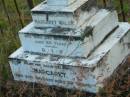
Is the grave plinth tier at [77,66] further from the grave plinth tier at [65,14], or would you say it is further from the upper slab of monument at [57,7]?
the upper slab of monument at [57,7]

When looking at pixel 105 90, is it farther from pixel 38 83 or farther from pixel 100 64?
pixel 38 83

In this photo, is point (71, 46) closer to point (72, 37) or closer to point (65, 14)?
point (72, 37)

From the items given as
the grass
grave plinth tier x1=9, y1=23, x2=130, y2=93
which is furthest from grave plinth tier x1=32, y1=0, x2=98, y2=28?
the grass

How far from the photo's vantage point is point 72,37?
4406 mm

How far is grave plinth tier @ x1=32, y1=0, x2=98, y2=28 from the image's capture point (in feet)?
14.7

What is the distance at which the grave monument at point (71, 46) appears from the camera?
4.43m

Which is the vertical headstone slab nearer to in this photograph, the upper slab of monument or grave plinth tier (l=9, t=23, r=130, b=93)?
the upper slab of monument

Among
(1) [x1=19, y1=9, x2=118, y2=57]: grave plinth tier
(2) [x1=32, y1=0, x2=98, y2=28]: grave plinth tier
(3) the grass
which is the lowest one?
(3) the grass

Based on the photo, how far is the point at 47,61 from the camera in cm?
464

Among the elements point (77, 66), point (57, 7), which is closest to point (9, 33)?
point (57, 7)

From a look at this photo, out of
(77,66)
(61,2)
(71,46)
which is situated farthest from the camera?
(61,2)

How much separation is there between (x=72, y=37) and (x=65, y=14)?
0.88ft

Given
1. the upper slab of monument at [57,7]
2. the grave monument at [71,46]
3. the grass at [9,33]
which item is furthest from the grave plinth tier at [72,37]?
the grass at [9,33]

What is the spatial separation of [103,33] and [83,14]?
1.14 ft
